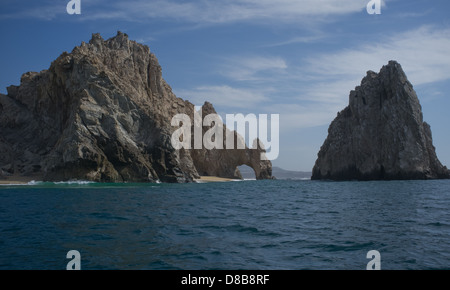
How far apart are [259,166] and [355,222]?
107 meters

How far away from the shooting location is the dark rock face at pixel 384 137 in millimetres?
87250

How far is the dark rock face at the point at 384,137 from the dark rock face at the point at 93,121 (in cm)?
4418

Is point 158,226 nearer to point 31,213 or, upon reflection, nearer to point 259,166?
point 31,213

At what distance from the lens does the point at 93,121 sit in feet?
207

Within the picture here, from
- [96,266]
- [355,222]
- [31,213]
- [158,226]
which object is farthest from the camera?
[31,213]

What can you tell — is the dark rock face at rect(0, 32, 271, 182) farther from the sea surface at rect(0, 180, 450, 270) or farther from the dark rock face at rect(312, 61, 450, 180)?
the dark rock face at rect(312, 61, 450, 180)

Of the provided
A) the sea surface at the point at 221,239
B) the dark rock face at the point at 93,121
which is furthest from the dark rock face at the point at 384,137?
the sea surface at the point at 221,239

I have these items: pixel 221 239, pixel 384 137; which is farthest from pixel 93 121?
pixel 384 137

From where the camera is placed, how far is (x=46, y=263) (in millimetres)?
10000

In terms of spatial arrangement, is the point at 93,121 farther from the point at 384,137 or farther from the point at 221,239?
the point at 384,137

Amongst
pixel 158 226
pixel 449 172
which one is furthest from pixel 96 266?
pixel 449 172

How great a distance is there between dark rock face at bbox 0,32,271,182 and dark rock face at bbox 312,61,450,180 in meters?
44.2

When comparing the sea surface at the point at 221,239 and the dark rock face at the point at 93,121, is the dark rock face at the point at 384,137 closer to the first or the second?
the dark rock face at the point at 93,121

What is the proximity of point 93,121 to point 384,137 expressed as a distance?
2788 inches
